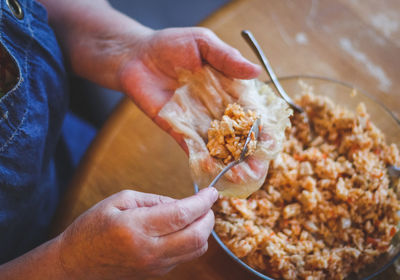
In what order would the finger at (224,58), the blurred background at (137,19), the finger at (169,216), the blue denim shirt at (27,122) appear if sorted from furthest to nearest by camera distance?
the blurred background at (137,19), the finger at (224,58), the blue denim shirt at (27,122), the finger at (169,216)

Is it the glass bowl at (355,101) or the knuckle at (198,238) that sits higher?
the glass bowl at (355,101)

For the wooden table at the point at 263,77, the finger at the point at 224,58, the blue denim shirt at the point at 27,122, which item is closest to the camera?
the blue denim shirt at the point at 27,122

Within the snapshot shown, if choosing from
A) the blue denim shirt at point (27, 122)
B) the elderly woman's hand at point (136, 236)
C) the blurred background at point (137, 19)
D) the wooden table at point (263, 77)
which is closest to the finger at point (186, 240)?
the elderly woman's hand at point (136, 236)

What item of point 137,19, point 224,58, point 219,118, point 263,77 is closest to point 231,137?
point 219,118

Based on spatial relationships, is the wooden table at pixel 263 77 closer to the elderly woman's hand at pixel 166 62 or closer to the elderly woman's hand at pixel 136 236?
the elderly woman's hand at pixel 166 62

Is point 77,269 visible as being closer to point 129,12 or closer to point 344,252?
point 344,252

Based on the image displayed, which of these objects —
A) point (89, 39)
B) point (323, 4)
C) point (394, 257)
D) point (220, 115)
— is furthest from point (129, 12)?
point (394, 257)

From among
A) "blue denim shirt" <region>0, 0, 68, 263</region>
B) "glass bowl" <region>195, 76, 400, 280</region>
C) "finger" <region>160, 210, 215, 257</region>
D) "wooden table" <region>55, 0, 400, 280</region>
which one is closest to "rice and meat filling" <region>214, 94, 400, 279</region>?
"glass bowl" <region>195, 76, 400, 280</region>
